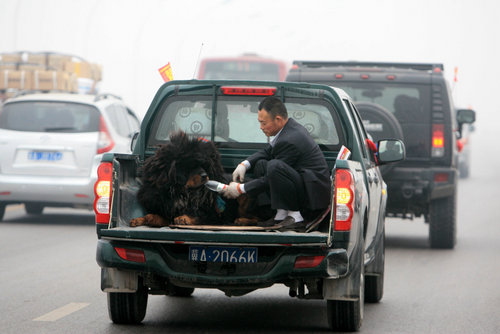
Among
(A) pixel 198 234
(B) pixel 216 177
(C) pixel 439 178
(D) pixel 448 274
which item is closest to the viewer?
(A) pixel 198 234

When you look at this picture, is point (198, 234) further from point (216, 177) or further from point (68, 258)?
point (68, 258)

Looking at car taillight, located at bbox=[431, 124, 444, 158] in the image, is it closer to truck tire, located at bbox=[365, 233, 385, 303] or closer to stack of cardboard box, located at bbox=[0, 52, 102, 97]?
truck tire, located at bbox=[365, 233, 385, 303]

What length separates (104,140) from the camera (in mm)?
16188

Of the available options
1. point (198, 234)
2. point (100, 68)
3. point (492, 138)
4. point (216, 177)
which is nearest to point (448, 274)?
point (216, 177)

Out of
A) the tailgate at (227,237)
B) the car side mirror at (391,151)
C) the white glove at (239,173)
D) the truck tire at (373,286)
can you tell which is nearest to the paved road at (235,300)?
the truck tire at (373,286)

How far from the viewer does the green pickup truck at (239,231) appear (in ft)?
23.7

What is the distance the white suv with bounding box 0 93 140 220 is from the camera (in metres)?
15.9

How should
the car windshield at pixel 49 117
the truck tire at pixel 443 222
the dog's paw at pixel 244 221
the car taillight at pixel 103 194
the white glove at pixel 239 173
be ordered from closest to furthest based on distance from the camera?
the car taillight at pixel 103 194, the white glove at pixel 239 173, the dog's paw at pixel 244 221, the truck tire at pixel 443 222, the car windshield at pixel 49 117

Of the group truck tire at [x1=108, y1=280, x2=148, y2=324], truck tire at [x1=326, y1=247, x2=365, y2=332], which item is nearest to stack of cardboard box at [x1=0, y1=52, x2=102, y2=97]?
truck tire at [x1=108, y1=280, x2=148, y2=324]

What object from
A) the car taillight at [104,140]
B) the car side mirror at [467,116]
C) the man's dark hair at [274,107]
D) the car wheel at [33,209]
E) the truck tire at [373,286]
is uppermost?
the man's dark hair at [274,107]

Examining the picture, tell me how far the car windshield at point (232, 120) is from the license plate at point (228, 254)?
148cm

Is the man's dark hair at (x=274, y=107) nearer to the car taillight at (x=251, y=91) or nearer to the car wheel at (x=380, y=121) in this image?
the car taillight at (x=251, y=91)

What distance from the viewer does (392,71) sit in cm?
1534

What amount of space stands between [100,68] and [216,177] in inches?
845
